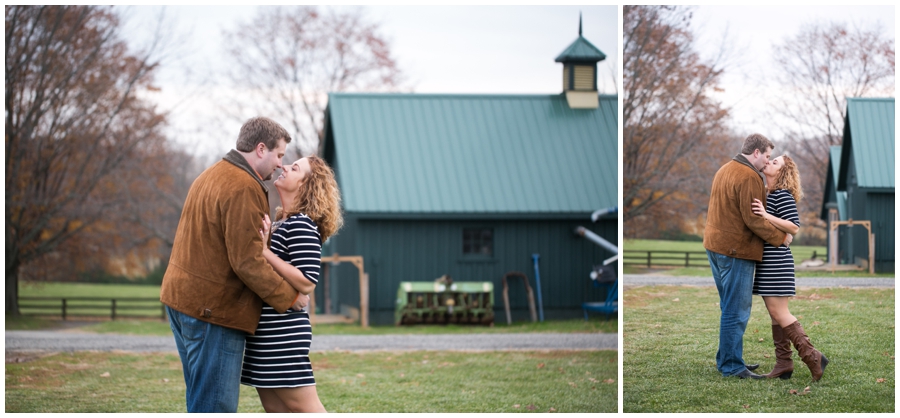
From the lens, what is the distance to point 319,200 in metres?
3.58

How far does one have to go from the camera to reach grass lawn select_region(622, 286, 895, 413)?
4.87 meters

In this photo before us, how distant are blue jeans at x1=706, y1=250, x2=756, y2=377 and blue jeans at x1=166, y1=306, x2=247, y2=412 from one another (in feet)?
8.72

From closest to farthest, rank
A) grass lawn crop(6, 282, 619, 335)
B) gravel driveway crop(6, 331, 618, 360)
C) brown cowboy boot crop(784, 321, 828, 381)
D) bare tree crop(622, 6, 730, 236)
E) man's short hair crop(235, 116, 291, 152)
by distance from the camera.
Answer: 1. man's short hair crop(235, 116, 291, 152)
2. brown cowboy boot crop(784, 321, 828, 381)
3. bare tree crop(622, 6, 730, 236)
4. gravel driveway crop(6, 331, 618, 360)
5. grass lawn crop(6, 282, 619, 335)

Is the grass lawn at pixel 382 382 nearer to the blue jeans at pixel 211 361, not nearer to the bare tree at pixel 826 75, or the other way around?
the bare tree at pixel 826 75

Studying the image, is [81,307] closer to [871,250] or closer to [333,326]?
[333,326]

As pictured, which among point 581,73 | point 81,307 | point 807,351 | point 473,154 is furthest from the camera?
point 581,73

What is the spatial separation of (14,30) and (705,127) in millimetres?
9539

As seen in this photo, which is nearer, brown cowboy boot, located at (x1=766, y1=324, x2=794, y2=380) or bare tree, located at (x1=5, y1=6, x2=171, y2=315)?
brown cowboy boot, located at (x1=766, y1=324, x2=794, y2=380)

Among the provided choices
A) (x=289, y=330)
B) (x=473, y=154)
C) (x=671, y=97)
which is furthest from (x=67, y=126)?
(x=289, y=330)

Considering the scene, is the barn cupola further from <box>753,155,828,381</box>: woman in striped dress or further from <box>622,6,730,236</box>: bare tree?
<box>753,155,828,381</box>: woman in striped dress

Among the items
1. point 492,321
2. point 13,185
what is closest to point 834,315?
point 492,321

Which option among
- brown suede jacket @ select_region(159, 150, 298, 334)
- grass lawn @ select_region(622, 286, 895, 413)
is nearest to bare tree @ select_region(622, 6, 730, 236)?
grass lawn @ select_region(622, 286, 895, 413)

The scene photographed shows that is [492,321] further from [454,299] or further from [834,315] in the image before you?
[834,315]

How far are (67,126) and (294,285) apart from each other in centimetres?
1195
